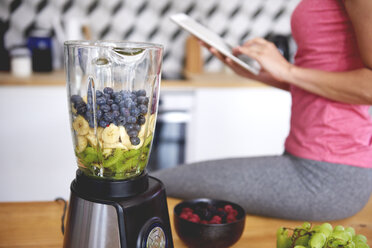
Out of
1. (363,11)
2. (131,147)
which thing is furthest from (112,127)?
(363,11)

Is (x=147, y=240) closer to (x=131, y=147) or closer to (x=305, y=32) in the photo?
(x=131, y=147)

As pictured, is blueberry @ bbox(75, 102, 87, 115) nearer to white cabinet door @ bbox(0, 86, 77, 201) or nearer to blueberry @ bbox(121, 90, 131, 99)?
blueberry @ bbox(121, 90, 131, 99)

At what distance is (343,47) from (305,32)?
113 mm

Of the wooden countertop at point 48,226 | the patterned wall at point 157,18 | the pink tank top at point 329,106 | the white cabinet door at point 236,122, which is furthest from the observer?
the patterned wall at point 157,18

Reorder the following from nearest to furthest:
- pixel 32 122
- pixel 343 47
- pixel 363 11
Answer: pixel 363 11 → pixel 343 47 → pixel 32 122

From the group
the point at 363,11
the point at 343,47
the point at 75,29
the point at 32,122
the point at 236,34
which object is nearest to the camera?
the point at 363,11

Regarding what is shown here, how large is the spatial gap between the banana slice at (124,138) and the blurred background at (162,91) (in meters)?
1.49

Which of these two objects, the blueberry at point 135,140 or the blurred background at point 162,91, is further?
the blurred background at point 162,91

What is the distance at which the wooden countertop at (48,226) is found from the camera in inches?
33.5

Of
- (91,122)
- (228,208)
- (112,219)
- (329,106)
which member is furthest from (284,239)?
(329,106)

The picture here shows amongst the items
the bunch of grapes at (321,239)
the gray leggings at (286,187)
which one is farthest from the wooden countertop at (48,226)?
the bunch of grapes at (321,239)

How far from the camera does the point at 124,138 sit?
29.8 inches

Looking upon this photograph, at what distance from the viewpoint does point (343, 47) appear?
1.09m

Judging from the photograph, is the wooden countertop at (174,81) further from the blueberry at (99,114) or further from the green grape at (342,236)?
the green grape at (342,236)
